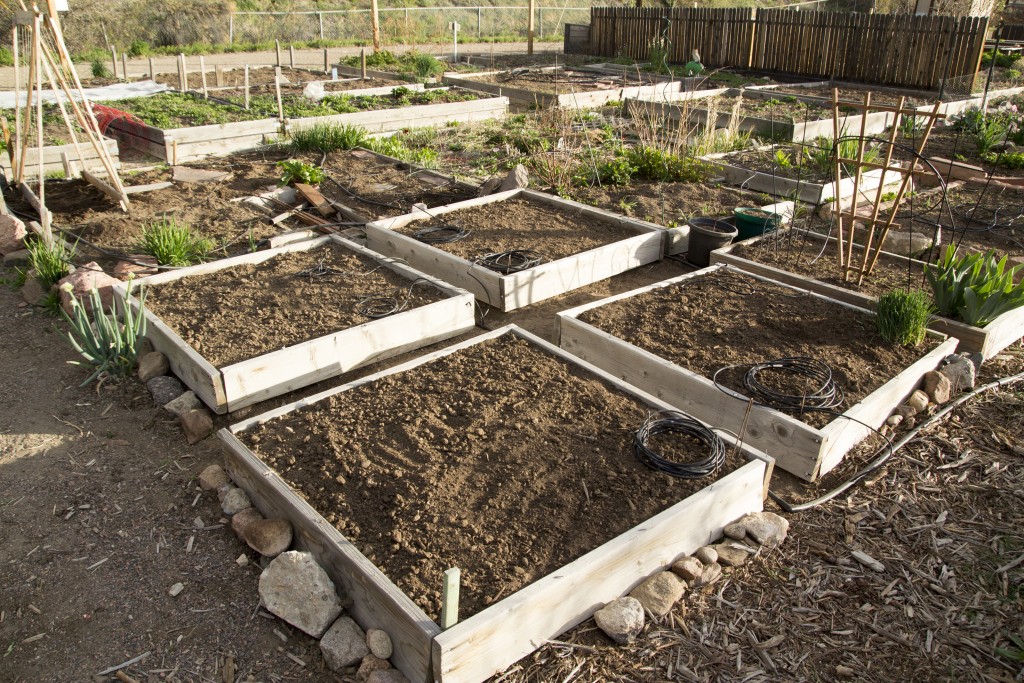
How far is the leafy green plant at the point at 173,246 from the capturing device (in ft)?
18.5

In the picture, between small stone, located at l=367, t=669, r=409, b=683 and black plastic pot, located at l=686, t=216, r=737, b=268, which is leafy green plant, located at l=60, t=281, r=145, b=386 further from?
black plastic pot, located at l=686, t=216, r=737, b=268

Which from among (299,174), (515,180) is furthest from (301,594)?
(299,174)

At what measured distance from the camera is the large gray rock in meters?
2.84

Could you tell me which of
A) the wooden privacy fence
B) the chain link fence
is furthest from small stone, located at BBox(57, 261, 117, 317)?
the chain link fence

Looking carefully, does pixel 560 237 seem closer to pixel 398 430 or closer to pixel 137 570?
pixel 398 430

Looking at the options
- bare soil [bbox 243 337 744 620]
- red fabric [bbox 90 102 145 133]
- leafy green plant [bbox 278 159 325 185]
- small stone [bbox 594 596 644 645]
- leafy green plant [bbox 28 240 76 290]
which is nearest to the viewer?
small stone [bbox 594 596 644 645]

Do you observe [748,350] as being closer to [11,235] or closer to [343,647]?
[343,647]

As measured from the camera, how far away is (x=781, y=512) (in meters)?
3.58

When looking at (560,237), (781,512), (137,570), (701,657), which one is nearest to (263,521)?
(137,570)

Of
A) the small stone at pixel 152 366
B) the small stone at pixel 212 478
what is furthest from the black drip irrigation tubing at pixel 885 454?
the small stone at pixel 152 366

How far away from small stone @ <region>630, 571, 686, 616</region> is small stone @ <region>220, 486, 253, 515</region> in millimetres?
1801

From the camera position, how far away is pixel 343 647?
2.74m

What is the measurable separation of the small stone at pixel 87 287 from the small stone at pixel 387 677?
3.67 metres

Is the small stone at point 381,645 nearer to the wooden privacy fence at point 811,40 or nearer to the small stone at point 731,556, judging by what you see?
the small stone at point 731,556
